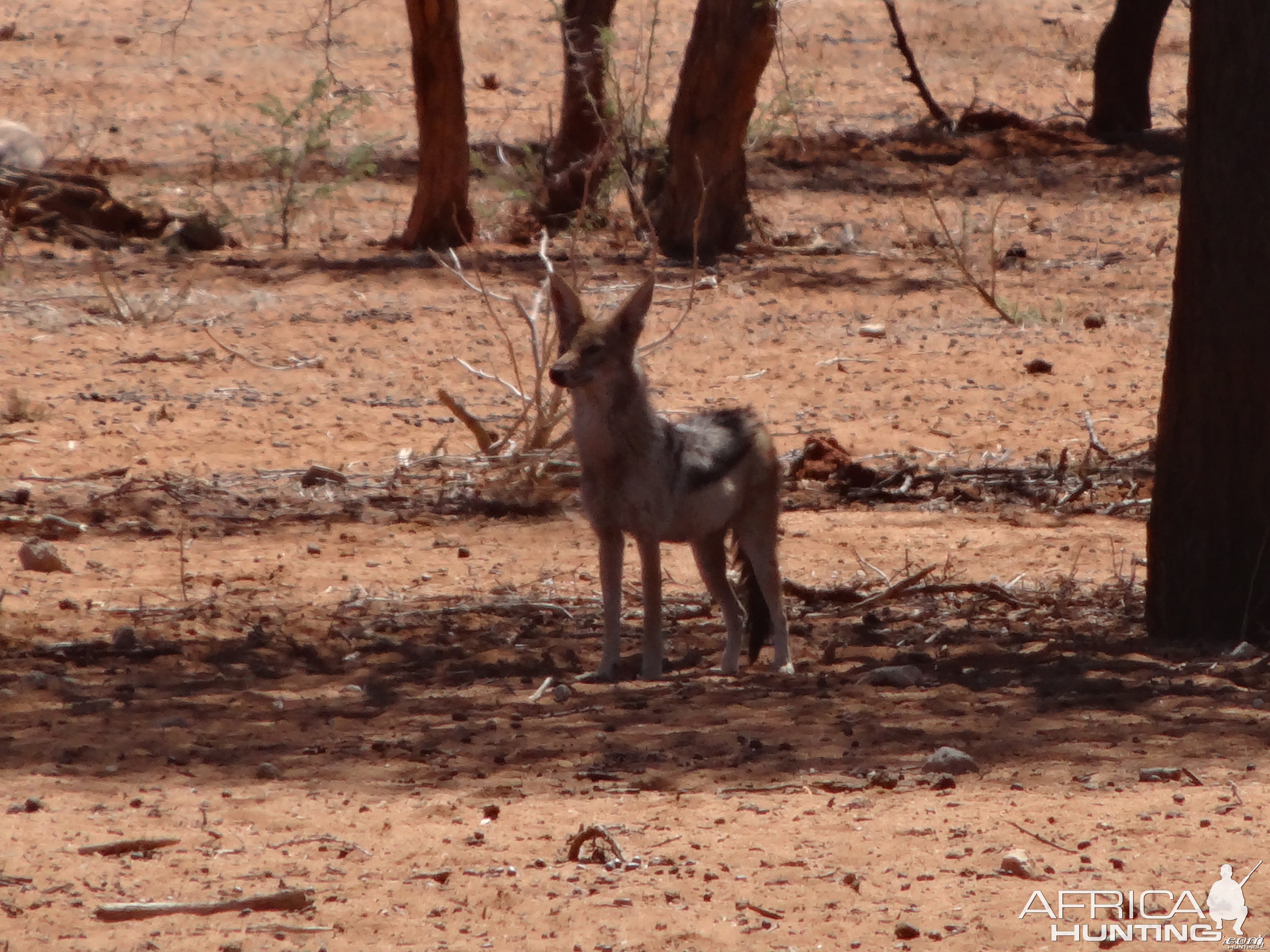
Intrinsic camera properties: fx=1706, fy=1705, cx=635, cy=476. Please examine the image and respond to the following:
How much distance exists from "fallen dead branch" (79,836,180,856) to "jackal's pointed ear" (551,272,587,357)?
2566mm

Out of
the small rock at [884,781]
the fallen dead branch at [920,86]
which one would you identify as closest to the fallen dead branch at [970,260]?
the fallen dead branch at [920,86]

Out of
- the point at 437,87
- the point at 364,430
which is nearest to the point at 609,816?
the point at 364,430

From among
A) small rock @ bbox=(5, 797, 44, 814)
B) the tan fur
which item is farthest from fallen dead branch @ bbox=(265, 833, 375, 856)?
the tan fur

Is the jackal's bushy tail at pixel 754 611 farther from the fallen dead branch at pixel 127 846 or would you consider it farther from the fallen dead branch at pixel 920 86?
the fallen dead branch at pixel 920 86

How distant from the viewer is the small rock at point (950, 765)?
16.4 ft

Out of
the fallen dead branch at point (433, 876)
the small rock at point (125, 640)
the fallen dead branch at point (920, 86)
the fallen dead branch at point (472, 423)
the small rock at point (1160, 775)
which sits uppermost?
the fallen dead branch at point (920, 86)

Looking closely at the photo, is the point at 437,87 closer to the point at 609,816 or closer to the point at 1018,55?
the point at 609,816

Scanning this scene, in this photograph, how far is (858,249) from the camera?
16.0 m

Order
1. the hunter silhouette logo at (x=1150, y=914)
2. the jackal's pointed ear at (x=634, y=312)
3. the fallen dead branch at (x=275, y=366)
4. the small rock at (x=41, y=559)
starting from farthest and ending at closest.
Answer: the fallen dead branch at (x=275, y=366)
the small rock at (x=41, y=559)
the jackal's pointed ear at (x=634, y=312)
the hunter silhouette logo at (x=1150, y=914)

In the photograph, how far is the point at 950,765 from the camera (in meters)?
5.02

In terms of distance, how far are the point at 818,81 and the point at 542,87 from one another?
4.02 metres

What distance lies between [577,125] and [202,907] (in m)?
13.5

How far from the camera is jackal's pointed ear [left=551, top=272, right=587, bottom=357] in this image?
633 centimetres

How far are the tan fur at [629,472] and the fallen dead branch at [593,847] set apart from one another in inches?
77.0
